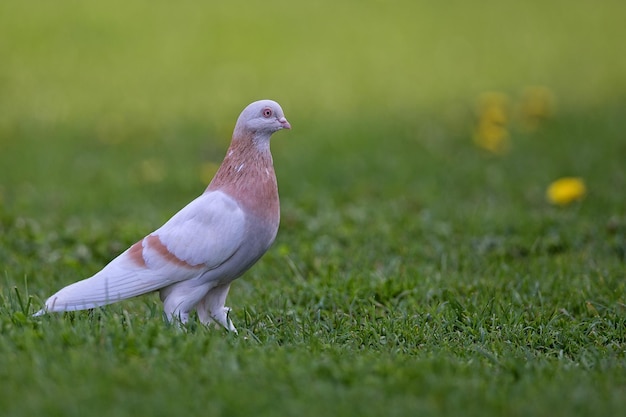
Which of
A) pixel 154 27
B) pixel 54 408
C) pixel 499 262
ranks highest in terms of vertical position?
pixel 154 27

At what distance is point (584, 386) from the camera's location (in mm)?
3420

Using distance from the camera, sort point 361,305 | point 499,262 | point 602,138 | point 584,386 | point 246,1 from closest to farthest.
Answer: point 584,386, point 361,305, point 499,262, point 602,138, point 246,1

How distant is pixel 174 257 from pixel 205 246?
0.17m

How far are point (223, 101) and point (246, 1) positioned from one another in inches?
226

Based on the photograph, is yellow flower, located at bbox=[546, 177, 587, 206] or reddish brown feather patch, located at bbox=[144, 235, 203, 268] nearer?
reddish brown feather patch, located at bbox=[144, 235, 203, 268]

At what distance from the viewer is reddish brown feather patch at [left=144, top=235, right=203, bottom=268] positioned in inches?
165

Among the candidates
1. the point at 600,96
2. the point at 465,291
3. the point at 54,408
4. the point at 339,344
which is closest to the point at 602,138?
the point at 600,96

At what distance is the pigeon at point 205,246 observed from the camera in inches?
165

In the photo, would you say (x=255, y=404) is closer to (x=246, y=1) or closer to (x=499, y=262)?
(x=499, y=262)

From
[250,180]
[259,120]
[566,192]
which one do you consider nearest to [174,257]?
[250,180]

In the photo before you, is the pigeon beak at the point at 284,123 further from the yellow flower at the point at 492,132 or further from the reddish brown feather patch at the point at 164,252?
the yellow flower at the point at 492,132

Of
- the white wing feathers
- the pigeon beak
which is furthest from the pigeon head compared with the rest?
the white wing feathers

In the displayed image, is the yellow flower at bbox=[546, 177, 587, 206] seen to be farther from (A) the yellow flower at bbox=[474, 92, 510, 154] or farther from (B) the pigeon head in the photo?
(B) the pigeon head

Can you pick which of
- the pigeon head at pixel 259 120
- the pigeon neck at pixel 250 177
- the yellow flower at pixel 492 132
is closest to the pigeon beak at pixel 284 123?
the pigeon head at pixel 259 120
